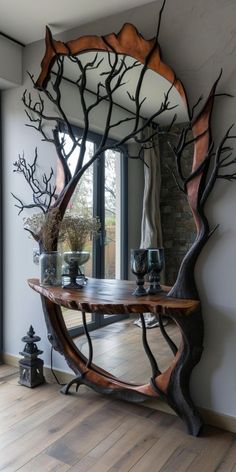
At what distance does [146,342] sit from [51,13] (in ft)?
7.16

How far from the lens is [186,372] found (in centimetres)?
197

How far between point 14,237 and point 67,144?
894mm

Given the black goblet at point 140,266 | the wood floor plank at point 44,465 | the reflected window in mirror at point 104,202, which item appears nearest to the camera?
the wood floor plank at point 44,465

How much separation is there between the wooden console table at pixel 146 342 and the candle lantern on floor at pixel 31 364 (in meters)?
0.32

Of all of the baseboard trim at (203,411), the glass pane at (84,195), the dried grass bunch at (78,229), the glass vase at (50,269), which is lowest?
the baseboard trim at (203,411)

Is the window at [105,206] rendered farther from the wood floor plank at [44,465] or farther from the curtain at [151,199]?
the wood floor plank at [44,465]

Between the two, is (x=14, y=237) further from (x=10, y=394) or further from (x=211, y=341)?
(x=211, y=341)

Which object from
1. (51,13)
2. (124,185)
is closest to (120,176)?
(124,185)

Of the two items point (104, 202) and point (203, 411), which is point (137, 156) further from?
point (203, 411)

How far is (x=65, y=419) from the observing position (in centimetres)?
213

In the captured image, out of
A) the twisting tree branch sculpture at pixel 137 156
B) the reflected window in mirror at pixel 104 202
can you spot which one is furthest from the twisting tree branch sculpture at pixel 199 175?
the reflected window in mirror at pixel 104 202

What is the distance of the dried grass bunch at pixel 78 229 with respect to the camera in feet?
7.73

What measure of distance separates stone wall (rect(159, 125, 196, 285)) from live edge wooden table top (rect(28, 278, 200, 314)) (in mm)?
174

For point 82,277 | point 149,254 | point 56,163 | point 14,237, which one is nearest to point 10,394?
point 82,277
